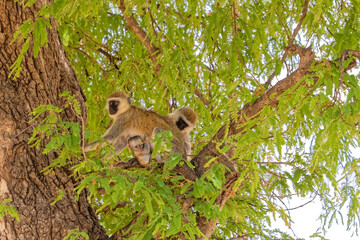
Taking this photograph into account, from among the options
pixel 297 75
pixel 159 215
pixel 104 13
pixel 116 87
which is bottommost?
pixel 159 215

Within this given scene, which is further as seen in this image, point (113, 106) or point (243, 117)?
point (113, 106)

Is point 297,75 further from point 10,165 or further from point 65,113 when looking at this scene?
point 10,165

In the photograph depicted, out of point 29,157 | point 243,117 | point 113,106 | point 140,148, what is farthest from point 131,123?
point 243,117

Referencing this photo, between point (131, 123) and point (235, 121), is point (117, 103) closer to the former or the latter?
point (131, 123)

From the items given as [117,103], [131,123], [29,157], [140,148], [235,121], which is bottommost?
[235,121]

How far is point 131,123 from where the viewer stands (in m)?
4.77

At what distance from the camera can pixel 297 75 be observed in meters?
2.76

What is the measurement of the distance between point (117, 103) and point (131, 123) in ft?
0.80

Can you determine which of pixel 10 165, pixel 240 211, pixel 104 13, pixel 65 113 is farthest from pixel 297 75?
pixel 104 13

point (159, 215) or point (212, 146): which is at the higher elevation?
point (212, 146)

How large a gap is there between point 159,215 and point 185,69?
1381mm

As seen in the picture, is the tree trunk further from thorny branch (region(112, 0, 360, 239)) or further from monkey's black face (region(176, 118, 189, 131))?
monkey's black face (region(176, 118, 189, 131))

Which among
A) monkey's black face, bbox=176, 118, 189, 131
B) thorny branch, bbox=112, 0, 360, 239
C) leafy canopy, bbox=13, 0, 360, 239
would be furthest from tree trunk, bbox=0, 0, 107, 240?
monkey's black face, bbox=176, 118, 189, 131

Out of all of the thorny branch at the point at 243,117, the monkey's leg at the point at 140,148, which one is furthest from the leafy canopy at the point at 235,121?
the monkey's leg at the point at 140,148
